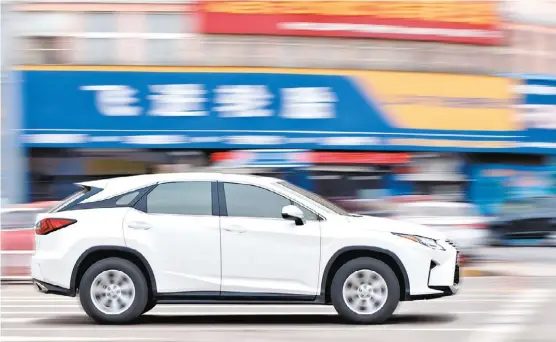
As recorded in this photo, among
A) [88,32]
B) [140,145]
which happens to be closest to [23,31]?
[88,32]

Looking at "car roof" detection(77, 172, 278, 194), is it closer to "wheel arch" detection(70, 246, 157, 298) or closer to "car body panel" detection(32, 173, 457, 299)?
"car body panel" detection(32, 173, 457, 299)

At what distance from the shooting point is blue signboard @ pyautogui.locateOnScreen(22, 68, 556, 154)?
27.8 metres

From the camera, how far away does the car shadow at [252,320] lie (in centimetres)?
1103

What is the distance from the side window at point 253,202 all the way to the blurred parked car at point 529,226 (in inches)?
641

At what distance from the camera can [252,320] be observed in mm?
11391

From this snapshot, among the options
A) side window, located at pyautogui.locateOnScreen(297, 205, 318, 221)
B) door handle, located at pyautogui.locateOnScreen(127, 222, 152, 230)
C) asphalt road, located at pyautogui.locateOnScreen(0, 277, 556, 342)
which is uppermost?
side window, located at pyautogui.locateOnScreen(297, 205, 318, 221)

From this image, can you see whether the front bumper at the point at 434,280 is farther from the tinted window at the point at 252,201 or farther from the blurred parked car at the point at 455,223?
the blurred parked car at the point at 455,223

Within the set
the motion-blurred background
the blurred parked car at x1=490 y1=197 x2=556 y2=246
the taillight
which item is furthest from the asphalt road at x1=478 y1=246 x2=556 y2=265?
the taillight

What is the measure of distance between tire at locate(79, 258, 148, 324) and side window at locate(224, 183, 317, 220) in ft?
3.54

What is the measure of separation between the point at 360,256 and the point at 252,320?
1.44 meters

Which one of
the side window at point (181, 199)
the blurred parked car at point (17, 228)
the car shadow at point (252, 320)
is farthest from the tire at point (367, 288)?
the blurred parked car at point (17, 228)

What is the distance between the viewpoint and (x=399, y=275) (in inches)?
420

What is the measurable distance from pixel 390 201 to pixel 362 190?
11.9 feet

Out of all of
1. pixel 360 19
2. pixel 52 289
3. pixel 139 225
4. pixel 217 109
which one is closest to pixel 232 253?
pixel 139 225
